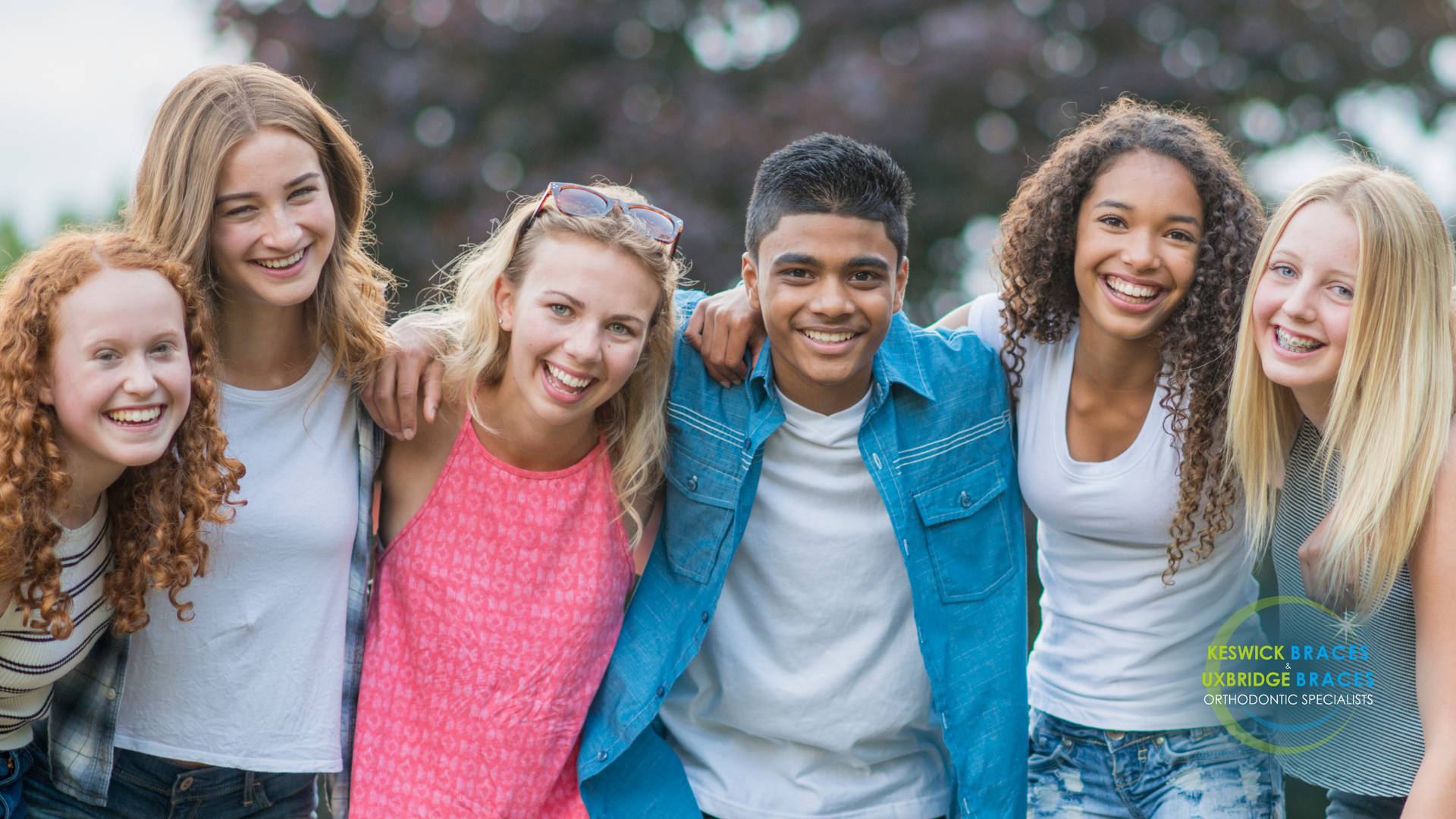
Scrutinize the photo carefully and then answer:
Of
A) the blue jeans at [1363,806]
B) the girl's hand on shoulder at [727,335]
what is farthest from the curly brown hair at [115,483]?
the blue jeans at [1363,806]

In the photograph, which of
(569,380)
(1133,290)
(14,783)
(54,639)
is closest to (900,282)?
(1133,290)

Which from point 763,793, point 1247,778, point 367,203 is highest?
point 367,203

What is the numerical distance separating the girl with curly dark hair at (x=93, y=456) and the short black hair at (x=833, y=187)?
1446 mm

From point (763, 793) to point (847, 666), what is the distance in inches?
15.7

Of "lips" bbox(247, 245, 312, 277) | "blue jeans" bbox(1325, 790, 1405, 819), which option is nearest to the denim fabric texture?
"lips" bbox(247, 245, 312, 277)

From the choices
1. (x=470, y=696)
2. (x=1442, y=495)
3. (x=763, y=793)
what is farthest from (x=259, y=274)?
(x=1442, y=495)

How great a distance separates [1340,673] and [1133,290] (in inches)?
42.8

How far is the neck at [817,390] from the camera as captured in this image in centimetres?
317

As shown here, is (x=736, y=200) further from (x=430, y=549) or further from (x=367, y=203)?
(x=430, y=549)

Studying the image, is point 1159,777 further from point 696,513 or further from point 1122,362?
point 696,513

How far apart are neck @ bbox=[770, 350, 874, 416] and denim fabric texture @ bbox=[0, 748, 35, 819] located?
200 cm

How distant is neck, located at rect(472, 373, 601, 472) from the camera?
304 cm

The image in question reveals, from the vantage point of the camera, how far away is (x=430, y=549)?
3006 mm

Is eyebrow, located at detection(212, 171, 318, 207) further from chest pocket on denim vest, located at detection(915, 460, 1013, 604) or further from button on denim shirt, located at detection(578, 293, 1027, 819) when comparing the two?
chest pocket on denim vest, located at detection(915, 460, 1013, 604)
